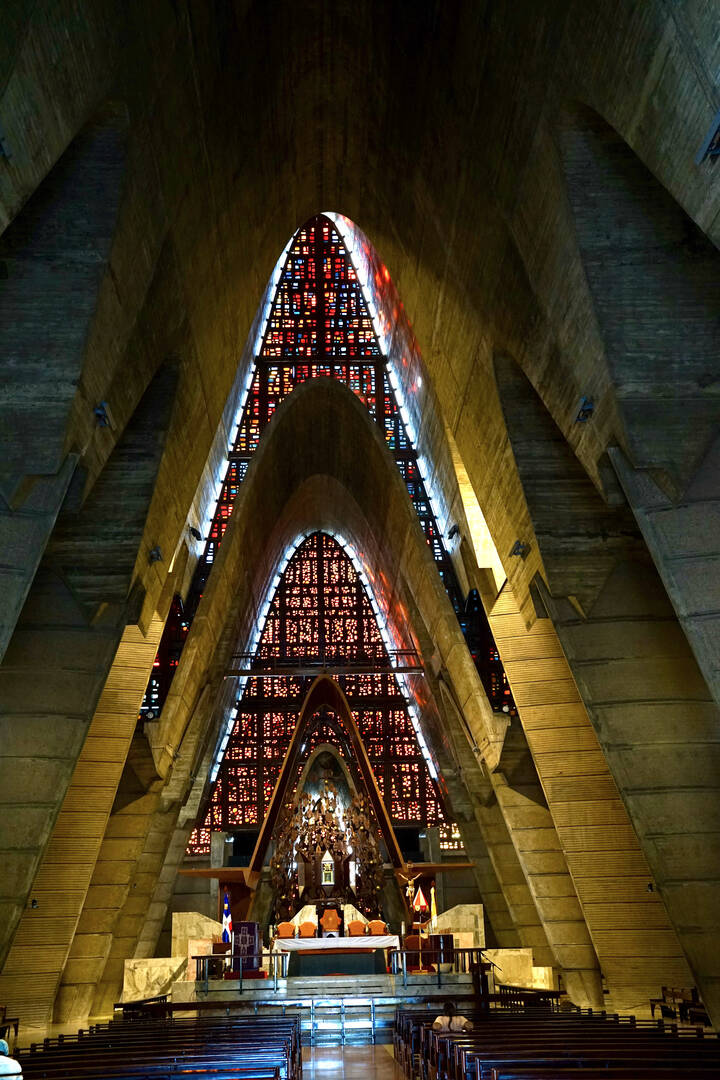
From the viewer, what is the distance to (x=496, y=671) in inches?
852

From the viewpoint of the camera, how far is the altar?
656 inches

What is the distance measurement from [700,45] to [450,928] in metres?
18.0

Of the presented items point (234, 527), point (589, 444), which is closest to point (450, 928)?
point (234, 527)

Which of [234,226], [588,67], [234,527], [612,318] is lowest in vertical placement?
[612,318]

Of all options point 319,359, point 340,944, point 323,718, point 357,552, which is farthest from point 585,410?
point 357,552

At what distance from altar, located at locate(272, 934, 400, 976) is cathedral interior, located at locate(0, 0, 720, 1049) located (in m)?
3.42

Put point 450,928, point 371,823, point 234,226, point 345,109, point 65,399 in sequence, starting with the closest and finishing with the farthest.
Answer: point 65,399 < point 234,226 < point 345,109 < point 450,928 < point 371,823

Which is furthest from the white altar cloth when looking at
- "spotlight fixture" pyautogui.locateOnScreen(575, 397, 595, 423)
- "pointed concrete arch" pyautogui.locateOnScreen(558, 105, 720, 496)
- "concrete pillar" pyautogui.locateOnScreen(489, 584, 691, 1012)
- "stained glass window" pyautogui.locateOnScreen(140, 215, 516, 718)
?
"pointed concrete arch" pyautogui.locateOnScreen(558, 105, 720, 496)

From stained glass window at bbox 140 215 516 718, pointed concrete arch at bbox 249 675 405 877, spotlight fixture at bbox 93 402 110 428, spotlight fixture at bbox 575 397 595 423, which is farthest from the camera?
stained glass window at bbox 140 215 516 718

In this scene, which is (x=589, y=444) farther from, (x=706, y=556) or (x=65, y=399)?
(x=65, y=399)

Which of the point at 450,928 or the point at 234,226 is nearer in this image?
the point at 234,226

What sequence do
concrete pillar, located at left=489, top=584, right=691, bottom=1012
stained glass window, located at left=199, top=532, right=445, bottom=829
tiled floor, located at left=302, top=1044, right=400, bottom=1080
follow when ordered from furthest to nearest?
stained glass window, located at left=199, top=532, right=445, bottom=829
concrete pillar, located at left=489, top=584, right=691, bottom=1012
tiled floor, located at left=302, top=1044, right=400, bottom=1080

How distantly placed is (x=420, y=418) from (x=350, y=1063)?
16.5 metres

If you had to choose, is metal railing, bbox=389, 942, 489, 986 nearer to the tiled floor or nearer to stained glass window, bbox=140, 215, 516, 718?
the tiled floor
